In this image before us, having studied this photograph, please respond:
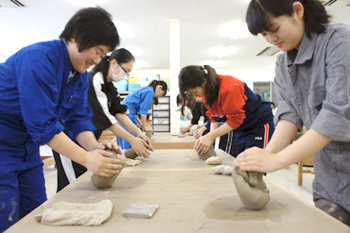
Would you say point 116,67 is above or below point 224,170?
above

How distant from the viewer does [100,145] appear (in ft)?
3.76

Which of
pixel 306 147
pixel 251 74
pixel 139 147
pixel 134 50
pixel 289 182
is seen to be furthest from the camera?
pixel 251 74

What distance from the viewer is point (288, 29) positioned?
81 centimetres

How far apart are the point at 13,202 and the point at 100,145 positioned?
39 cm

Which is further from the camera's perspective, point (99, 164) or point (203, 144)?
point (203, 144)

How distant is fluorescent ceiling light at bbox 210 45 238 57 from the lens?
683cm

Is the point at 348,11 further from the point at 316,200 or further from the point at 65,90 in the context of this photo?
the point at 65,90

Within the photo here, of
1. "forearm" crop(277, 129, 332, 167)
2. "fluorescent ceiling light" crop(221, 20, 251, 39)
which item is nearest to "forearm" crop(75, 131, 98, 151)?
"forearm" crop(277, 129, 332, 167)

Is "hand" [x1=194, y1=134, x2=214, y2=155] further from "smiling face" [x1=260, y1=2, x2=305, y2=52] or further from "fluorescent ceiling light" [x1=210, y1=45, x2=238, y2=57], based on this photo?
"fluorescent ceiling light" [x1=210, y1=45, x2=238, y2=57]

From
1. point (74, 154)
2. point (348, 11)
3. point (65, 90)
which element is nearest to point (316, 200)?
point (74, 154)

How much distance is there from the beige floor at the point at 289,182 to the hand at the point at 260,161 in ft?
7.62

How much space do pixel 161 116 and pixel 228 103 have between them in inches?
224

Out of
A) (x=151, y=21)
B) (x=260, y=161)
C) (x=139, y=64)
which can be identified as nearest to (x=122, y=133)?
(x=260, y=161)

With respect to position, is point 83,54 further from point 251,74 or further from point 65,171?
point 251,74
